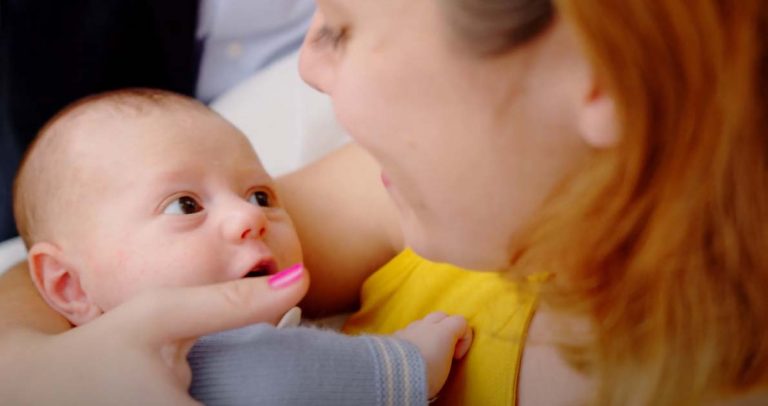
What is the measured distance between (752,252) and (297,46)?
3.40 feet

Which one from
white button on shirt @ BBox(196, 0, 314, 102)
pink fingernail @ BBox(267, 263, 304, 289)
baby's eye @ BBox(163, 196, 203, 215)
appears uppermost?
white button on shirt @ BBox(196, 0, 314, 102)

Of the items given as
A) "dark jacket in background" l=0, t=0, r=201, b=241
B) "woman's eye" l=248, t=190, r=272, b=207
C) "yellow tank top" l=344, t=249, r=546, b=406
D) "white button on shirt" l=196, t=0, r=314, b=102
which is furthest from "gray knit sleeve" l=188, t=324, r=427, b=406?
"white button on shirt" l=196, t=0, r=314, b=102

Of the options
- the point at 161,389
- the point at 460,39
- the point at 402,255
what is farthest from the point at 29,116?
the point at 460,39

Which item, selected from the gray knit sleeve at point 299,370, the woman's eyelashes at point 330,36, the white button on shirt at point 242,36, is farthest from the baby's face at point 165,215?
the white button on shirt at point 242,36

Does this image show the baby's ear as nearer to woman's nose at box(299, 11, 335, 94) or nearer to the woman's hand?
the woman's hand

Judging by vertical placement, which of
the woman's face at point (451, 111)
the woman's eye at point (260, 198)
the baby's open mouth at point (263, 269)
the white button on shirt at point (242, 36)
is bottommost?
the baby's open mouth at point (263, 269)

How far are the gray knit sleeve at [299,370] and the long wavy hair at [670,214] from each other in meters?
0.16

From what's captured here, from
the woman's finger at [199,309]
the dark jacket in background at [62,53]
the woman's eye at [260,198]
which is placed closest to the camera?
the woman's finger at [199,309]

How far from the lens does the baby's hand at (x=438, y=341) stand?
82 cm

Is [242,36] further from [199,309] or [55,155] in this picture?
[199,309]

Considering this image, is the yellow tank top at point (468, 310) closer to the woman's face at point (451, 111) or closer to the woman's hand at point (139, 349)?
the woman's face at point (451, 111)

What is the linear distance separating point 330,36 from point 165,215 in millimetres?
282

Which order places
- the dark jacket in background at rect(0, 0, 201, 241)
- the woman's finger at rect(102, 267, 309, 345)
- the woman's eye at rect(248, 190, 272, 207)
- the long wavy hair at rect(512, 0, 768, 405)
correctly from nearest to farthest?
the long wavy hair at rect(512, 0, 768, 405)
the woman's finger at rect(102, 267, 309, 345)
the woman's eye at rect(248, 190, 272, 207)
the dark jacket in background at rect(0, 0, 201, 241)

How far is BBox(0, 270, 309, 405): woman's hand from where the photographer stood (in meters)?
0.63
